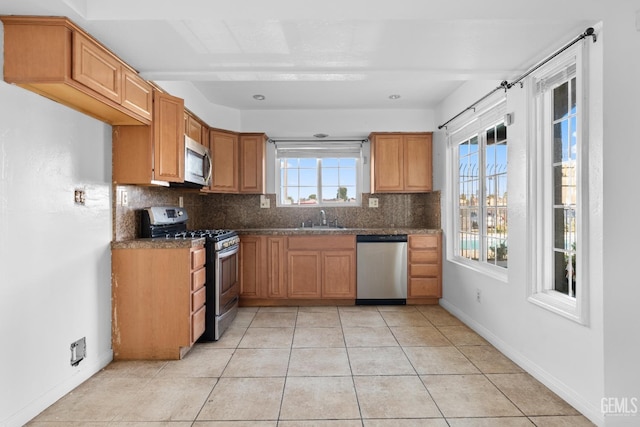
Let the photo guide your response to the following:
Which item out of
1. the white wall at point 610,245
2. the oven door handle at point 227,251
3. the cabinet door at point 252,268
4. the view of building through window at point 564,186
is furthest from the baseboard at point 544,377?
the oven door handle at point 227,251

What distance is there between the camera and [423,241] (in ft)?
13.9

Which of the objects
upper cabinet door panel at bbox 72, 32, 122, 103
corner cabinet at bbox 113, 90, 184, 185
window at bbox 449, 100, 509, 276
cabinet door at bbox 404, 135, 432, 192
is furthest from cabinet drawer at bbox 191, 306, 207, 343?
cabinet door at bbox 404, 135, 432, 192

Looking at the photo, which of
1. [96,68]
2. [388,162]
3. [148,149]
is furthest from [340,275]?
[96,68]

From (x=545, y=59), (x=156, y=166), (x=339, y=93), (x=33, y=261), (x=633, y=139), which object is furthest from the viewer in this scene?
(x=339, y=93)

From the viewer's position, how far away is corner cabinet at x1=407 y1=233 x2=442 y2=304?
4242mm

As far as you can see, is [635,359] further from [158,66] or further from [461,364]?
[158,66]

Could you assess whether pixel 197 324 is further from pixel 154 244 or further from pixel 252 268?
pixel 252 268

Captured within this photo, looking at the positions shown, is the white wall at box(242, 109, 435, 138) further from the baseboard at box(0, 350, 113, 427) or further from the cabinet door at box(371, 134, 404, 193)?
the baseboard at box(0, 350, 113, 427)

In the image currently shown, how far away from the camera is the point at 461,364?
2609 mm

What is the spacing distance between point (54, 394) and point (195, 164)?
206 cm

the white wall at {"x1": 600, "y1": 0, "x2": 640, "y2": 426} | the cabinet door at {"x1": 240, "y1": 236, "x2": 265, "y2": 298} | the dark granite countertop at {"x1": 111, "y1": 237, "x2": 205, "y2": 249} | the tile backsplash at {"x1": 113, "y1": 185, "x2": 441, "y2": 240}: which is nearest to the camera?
the white wall at {"x1": 600, "y1": 0, "x2": 640, "y2": 426}

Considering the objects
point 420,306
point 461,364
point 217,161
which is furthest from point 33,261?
point 420,306

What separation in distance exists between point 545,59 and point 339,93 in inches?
80.5

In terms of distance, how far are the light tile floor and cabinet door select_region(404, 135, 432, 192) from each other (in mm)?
1852
